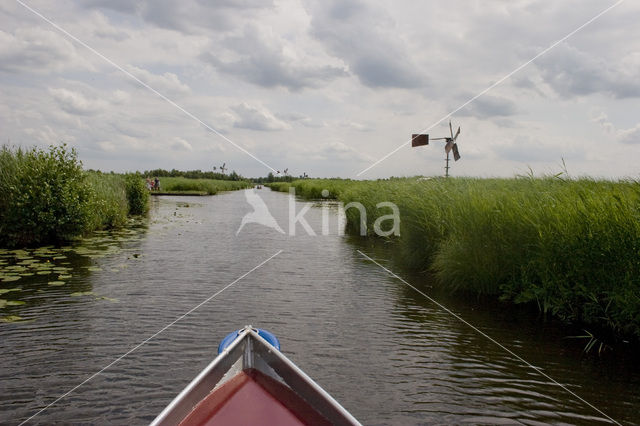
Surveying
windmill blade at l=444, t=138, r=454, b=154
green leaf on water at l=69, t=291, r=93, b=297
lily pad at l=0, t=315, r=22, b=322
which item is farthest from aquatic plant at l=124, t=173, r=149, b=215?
windmill blade at l=444, t=138, r=454, b=154

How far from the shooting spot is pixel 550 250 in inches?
344

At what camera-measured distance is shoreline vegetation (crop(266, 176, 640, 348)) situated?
7.62 meters

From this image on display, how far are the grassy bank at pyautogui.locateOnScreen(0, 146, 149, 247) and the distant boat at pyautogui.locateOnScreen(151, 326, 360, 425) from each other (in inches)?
543

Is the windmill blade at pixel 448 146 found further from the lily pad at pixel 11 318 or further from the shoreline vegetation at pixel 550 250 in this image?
the lily pad at pixel 11 318

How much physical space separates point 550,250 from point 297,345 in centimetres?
486

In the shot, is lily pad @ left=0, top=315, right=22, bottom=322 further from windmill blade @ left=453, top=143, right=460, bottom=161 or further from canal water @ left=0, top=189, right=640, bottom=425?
windmill blade @ left=453, top=143, right=460, bottom=161

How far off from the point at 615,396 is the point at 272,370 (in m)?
4.47

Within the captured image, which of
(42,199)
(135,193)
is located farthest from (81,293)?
(135,193)

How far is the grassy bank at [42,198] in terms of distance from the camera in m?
15.3

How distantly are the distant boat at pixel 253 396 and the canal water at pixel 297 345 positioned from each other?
173 centimetres

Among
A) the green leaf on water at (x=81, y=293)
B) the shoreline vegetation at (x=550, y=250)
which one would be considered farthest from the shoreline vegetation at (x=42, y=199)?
the shoreline vegetation at (x=550, y=250)

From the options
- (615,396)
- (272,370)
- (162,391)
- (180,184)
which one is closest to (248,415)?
(272,370)

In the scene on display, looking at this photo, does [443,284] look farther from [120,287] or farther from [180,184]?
[180,184]

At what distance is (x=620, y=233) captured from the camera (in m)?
7.62
